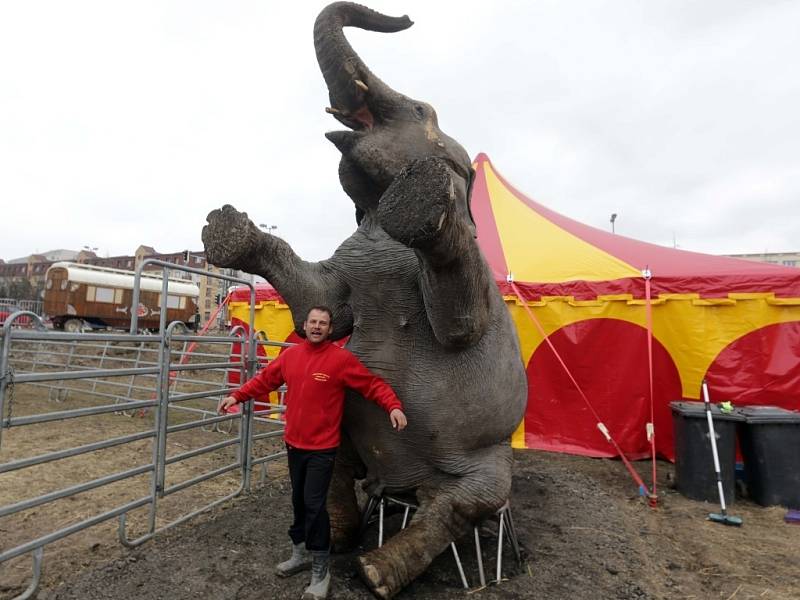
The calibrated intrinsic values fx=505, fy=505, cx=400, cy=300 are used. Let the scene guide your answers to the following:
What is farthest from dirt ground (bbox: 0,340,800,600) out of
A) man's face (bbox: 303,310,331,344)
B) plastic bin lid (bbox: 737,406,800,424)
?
man's face (bbox: 303,310,331,344)

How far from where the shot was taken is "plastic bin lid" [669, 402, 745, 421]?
12.9 feet

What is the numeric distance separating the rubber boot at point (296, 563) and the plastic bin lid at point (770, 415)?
3.49 meters

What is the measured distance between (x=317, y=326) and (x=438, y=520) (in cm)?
99

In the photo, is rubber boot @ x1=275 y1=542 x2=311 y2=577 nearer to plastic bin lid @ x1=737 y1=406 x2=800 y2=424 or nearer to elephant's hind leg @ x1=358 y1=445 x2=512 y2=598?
elephant's hind leg @ x1=358 y1=445 x2=512 y2=598

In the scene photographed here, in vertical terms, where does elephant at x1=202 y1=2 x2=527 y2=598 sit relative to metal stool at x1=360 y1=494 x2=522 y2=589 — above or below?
above

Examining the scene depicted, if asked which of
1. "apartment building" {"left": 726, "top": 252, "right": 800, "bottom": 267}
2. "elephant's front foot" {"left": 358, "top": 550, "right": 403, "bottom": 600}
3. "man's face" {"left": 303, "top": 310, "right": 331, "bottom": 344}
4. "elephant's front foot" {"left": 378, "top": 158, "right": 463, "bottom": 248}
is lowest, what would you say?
"elephant's front foot" {"left": 358, "top": 550, "right": 403, "bottom": 600}

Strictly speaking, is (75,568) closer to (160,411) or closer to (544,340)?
(160,411)

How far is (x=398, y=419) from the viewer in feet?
6.86

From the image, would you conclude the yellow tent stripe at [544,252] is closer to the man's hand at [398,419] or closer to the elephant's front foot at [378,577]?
the man's hand at [398,419]

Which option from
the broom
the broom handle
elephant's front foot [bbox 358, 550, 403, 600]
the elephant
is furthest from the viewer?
the broom handle

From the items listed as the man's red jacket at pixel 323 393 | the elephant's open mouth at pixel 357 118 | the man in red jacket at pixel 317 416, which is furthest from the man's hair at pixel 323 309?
the elephant's open mouth at pixel 357 118

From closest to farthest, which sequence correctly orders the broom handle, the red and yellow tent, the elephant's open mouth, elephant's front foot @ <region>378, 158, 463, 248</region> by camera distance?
elephant's front foot @ <region>378, 158, 463, 248</region>, the elephant's open mouth, the broom handle, the red and yellow tent

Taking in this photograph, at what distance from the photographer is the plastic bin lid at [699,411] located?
395 centimetres

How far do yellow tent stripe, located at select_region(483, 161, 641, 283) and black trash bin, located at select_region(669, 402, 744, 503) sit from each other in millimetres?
1610
